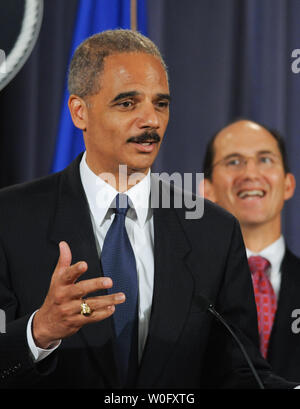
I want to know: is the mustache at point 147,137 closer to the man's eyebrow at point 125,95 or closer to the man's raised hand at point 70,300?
the man's eyebrow at point 125,95

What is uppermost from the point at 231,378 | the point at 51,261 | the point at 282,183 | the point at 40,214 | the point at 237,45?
the point at 237,45

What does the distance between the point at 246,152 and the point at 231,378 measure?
1.00m

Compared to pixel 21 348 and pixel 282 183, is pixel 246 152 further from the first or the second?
pixel 21 348

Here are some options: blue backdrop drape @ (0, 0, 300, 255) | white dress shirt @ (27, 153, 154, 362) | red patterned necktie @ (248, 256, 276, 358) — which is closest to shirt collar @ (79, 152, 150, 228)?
white dress shirt @ (27, 153, 154, 362)

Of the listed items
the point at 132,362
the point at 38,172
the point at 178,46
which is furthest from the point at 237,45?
the point at 132,362

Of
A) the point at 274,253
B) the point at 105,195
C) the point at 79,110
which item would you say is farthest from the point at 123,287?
the point at 274,253

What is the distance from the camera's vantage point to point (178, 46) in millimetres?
2330

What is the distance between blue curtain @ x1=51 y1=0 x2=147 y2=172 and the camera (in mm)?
2232

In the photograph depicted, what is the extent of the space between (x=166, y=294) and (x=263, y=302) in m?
0.77

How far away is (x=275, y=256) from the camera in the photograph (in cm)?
215

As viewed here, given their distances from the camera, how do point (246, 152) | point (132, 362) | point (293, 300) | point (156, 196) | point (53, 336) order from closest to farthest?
point (53, 336), point (132, 362), point (156, 196), point (293, 300), point (246, 152)

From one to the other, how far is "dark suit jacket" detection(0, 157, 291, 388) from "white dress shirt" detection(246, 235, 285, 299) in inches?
25.6

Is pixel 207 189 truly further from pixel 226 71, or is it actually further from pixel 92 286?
pixel 92 286

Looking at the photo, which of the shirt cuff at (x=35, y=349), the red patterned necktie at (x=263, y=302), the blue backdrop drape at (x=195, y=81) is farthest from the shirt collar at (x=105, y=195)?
the blue backdrop drape at (x=195, y=81)
